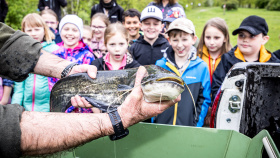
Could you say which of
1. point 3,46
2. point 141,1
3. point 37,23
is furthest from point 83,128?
point 141,1

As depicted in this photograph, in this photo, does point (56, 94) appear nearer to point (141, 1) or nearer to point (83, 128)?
point (83, 128)

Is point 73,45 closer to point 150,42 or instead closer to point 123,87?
point 150,42

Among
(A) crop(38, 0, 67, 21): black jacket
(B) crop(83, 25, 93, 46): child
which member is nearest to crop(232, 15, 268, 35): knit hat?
(B) crop(83, 25, 93, 46): child

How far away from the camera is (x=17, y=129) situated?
1.37 metres

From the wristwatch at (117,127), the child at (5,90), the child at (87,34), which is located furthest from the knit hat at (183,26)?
the child at (5,90)

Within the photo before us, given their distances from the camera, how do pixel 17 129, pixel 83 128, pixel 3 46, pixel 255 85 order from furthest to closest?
pixel 3 46 < pixel 255 85 < pixel 83 128 < pixel 17 129

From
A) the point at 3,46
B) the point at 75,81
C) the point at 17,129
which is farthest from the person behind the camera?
the point at 75,81

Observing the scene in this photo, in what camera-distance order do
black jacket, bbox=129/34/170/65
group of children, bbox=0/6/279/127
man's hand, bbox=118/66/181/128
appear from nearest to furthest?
man's hand, bbox=118/66/181/128 → group of children, bbox=0/6/279/127 → black jacket, bbox=129/34/170/65

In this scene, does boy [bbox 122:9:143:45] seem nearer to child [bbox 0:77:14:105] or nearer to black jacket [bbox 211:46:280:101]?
black jacket [bbox 211:46:280:101]

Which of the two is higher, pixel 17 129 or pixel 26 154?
pixel 17 129

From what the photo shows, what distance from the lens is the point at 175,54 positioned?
359 cm

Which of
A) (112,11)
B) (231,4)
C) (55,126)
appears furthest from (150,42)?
(231,4)

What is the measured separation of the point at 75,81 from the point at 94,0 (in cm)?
1166

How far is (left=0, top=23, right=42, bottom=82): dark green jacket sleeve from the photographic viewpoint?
2293 millimetres
